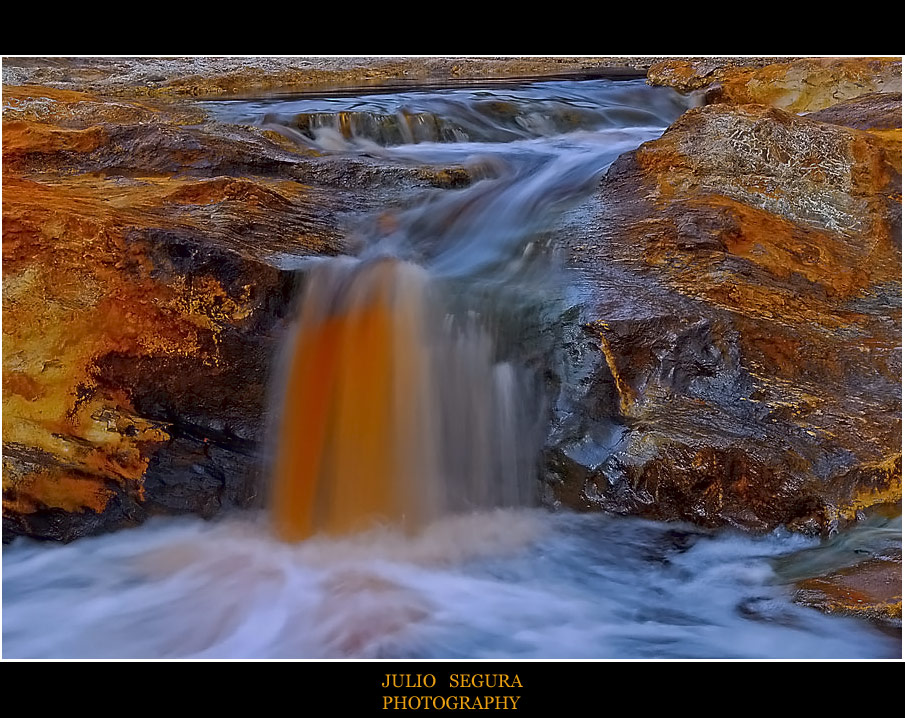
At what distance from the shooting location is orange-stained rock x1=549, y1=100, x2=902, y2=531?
11.2 ft

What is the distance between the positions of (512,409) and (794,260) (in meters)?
1.42

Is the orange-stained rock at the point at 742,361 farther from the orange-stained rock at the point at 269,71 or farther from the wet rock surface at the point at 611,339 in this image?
the orange-stained rock at the point at 269,71

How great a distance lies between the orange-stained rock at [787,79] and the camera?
439 centimetres

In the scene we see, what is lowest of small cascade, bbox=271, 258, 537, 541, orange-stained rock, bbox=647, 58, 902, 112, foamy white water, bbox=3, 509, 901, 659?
foamy white water, bbox=3, 509, 901, 659

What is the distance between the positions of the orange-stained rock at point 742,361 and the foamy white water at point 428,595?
19cm

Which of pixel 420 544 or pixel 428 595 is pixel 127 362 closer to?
pixel 420 544

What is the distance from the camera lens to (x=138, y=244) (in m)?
3.70

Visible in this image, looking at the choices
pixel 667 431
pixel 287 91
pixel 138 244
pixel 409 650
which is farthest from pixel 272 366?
pixel 287 91

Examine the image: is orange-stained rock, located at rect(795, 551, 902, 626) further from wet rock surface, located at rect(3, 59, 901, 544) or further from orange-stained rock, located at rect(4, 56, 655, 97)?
orange-stained rock, located at rect(4, 56, 655, 97)

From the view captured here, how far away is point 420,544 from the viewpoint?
3.56 m

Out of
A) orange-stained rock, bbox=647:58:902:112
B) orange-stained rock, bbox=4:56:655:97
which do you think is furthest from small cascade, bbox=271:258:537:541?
orange-stained rock, bbox=647:58:902:112

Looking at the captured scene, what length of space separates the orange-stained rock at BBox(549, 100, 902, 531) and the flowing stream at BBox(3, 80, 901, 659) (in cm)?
16

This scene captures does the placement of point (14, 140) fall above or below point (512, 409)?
above

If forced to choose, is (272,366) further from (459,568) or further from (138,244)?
(459,568)
